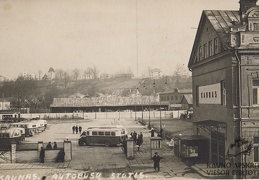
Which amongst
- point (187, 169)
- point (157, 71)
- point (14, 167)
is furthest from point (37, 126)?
point (187, 169)

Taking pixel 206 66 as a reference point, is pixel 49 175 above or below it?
below

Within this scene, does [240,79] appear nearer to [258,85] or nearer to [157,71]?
[258,85]

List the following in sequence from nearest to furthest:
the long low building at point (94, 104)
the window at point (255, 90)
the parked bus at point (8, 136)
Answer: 1. the window at point (255, 90)
2. the parked bus at point (8, 136)
3. the long low building at point (94, 104)

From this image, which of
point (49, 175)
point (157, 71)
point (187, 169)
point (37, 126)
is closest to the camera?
point (49, 175)

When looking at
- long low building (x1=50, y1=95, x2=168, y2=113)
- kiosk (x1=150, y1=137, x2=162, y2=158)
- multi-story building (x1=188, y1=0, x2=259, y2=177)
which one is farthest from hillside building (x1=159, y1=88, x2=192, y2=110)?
multi-story building (x1=188, y1=0, x2=259, y2=177)

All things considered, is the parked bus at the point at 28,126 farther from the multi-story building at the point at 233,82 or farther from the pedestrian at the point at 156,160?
the multi-story building at the point at 233,82

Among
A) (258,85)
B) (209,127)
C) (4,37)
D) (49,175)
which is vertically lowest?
(49,175)

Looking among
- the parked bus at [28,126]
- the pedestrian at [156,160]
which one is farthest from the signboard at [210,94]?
the parked bus at [28,126]
